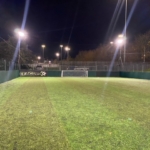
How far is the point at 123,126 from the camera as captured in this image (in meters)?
5.09

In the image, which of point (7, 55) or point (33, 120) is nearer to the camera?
point (33, 120)

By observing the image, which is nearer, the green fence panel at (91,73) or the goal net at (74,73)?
Result: the goal net at (74,73)

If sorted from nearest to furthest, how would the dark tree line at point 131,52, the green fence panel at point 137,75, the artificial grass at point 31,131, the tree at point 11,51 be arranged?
1. the artificial grass at point 31,131
2. the green fence panel at point 137,75
3. the tree at point 11,51
4. the dark tree line at point 131,52

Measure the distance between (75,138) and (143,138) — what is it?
1446 millimetres

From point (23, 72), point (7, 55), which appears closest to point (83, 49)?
point (7, 55)

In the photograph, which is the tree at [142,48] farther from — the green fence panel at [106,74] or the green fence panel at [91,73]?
the green fence panel at [91,73]

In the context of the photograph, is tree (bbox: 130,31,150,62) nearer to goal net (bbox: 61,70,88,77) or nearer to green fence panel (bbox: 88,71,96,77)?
green fence panel (bbox: 88,71,96,77)

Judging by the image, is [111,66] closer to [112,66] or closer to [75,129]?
[112,66]

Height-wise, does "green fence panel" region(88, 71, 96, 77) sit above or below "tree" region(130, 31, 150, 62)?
below

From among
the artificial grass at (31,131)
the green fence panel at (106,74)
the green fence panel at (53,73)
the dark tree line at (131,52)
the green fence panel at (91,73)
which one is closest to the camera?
the artificial grass at (31,131)

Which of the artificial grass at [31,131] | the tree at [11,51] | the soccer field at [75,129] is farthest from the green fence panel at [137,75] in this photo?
the tree at [11,51]

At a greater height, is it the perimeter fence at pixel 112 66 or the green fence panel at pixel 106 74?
the perimeter fence at pixel 112 66

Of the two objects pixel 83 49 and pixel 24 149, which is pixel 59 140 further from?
pixel 83 49

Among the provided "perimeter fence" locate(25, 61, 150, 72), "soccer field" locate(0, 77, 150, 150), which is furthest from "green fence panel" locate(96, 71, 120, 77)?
"soccer field" locate(0, 77, 150, 150)
